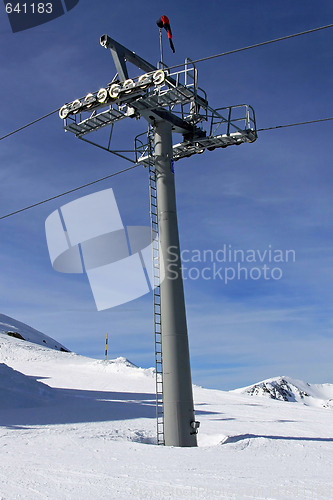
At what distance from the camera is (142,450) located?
438 inches

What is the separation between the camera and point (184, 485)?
24.4 feet

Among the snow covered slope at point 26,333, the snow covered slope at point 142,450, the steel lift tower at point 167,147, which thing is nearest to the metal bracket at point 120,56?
the steel lift tower at point 167,147

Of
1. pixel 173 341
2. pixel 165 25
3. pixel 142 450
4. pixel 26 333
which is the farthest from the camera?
pixel 26 333

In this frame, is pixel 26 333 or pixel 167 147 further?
pixel 26 333

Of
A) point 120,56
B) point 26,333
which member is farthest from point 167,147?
point 26,333

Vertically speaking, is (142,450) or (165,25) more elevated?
(165,25)

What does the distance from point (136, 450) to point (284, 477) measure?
156 inches

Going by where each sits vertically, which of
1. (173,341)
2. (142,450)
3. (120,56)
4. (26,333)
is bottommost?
(142,450)

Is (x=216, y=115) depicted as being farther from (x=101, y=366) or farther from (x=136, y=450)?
(x=101, y=366)

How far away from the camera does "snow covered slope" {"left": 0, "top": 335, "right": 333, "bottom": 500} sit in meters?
7.27

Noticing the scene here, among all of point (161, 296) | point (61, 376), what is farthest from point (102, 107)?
point (61, 376)

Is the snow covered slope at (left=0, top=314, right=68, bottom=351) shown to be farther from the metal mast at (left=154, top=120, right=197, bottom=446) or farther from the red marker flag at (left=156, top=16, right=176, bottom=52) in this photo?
the red marker flag at (left=156, top=16, right=176, bottom=52)

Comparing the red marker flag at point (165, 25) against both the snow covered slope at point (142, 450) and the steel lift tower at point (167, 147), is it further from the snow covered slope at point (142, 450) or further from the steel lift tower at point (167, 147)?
the snow covered slope at point (142, 450)

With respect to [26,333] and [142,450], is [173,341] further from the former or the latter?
[26,333]
